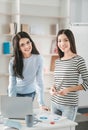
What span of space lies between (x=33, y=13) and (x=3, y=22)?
60 centimetres

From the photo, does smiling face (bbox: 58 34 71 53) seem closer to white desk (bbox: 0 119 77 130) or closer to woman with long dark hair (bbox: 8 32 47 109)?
woman with long dark hair (bbox: 8 32 47 109)

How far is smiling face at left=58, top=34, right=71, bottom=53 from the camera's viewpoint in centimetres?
302

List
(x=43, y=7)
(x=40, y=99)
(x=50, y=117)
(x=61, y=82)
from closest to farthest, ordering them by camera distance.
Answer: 1. (x=50, y=117)
2. (x=61, y=82)
3. (x=40, y=99)
4. (x=43, y=7)

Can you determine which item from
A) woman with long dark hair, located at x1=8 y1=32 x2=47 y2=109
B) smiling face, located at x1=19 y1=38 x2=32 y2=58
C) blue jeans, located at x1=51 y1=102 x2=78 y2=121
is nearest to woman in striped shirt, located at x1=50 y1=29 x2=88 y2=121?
blue jeans, located at x1=51 y1=102 x2=78 y2=121

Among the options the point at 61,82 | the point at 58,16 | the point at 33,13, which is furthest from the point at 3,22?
the point at 61,82

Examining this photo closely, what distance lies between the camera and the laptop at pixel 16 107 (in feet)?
8.30

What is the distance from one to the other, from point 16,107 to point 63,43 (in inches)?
34.1

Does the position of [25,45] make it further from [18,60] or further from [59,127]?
[59,127]

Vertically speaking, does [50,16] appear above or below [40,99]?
above

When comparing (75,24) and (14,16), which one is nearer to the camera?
(14,16)

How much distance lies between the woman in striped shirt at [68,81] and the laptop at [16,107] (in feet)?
1.55

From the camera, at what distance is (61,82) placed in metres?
2.97

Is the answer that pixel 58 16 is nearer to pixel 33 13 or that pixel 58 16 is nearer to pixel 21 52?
pixel 33 13

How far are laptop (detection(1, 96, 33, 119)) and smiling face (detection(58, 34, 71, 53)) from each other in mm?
751
